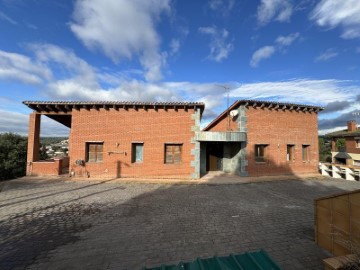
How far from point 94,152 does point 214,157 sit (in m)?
9.46

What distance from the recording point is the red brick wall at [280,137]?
1371cm

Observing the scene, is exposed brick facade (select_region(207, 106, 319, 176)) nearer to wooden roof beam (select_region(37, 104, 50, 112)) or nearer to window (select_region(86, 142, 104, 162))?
window (select_region(86, 142, 104, 162))

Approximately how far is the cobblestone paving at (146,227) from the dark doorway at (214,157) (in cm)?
680

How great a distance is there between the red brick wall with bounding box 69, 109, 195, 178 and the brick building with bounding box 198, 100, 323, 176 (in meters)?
1.75

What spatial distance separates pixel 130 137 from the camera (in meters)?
12.8

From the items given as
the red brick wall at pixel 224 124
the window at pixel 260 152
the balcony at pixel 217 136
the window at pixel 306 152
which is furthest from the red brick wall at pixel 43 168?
the window at pixel 306 152

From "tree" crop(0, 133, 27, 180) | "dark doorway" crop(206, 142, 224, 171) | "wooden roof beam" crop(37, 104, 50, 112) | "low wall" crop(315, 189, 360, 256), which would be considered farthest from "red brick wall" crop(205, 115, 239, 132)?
"tree" crop(0, 133, 27, 180)

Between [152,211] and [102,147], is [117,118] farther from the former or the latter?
[152,211]

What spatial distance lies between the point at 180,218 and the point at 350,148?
1228 inches

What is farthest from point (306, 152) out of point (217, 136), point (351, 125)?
point (351, 125)

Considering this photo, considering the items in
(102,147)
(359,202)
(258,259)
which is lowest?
(258,259)

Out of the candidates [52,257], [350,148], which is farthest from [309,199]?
[350,148]

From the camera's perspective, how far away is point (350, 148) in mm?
26375

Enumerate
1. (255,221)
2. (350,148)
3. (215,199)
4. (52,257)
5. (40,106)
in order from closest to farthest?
(52,257)
(255,221)
(215,199)
(40,106)
(350,148)
